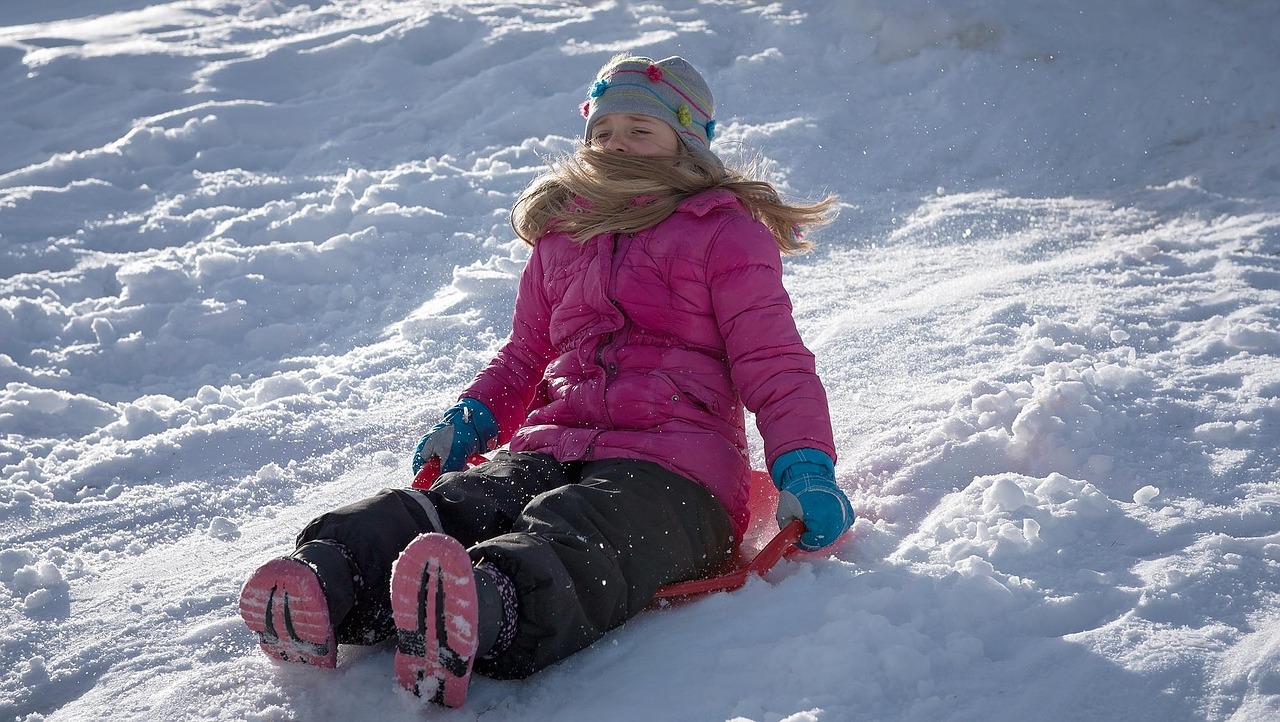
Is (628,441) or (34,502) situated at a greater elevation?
(628,441)

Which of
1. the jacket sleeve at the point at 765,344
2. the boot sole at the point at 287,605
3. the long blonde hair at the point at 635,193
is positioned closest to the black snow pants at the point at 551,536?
the boot sole at the point at 287,605

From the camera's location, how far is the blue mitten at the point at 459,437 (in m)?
2.69

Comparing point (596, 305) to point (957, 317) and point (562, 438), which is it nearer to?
point (562, 438)

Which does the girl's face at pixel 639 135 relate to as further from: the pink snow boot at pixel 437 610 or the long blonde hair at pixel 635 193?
the pink snow boot at pixel 437 610

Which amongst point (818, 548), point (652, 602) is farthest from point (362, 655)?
point (818, 548)

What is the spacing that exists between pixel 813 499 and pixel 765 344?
1.29 feet

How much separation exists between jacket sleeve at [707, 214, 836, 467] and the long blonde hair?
0.14m

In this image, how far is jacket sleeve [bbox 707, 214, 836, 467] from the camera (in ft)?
7.77

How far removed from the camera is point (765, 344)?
2.45 meters

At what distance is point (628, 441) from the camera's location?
240 cm

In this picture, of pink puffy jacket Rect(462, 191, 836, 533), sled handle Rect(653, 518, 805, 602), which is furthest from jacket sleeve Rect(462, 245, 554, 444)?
sled handle Rect(653, 518, 805, 602)

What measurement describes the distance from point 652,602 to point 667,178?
1.03 meters

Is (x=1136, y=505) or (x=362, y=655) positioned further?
(x=1136, y=505)

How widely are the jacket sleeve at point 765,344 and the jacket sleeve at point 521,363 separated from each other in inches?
21.6
